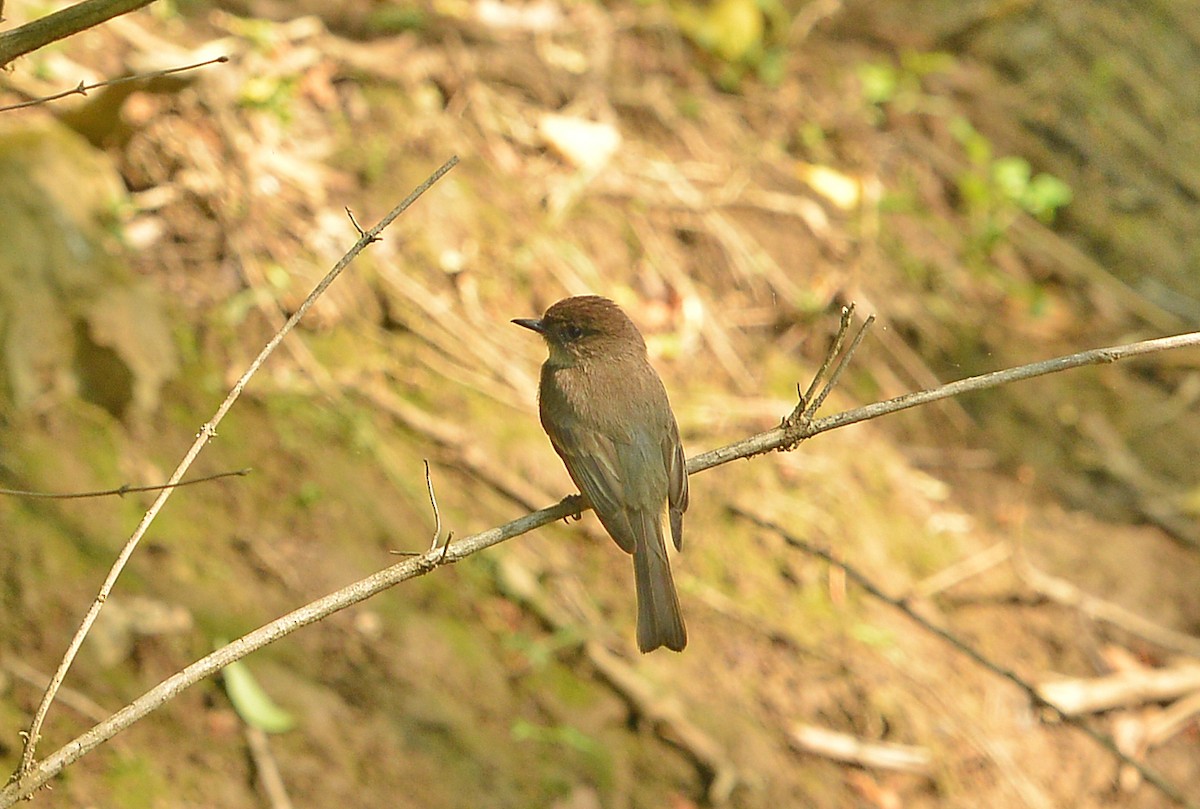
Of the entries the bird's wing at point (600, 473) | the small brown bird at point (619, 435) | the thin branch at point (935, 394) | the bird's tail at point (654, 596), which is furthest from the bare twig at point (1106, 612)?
the thin branch at point (935, 394)

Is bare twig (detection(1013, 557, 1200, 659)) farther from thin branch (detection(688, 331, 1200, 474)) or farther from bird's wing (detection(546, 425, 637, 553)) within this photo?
thin branch (detection(688, 331, 1200, 474))

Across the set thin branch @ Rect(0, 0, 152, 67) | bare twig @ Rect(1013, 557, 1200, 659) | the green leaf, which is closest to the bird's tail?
the green leaf

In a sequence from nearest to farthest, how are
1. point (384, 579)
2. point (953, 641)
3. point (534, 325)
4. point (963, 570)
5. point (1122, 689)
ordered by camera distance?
point (384, 579) → point (953, 641) → point (534, 325) → point (1122, 689) → point (963, 570)

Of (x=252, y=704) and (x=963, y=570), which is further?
(x=963, y=570)

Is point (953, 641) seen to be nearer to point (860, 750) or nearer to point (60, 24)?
point (860, 750)

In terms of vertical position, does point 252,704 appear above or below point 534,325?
below

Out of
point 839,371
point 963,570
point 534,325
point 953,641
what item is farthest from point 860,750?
point 839,371

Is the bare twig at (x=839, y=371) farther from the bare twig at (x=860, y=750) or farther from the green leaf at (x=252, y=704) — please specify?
the bare twig at (x=860, y=750)
